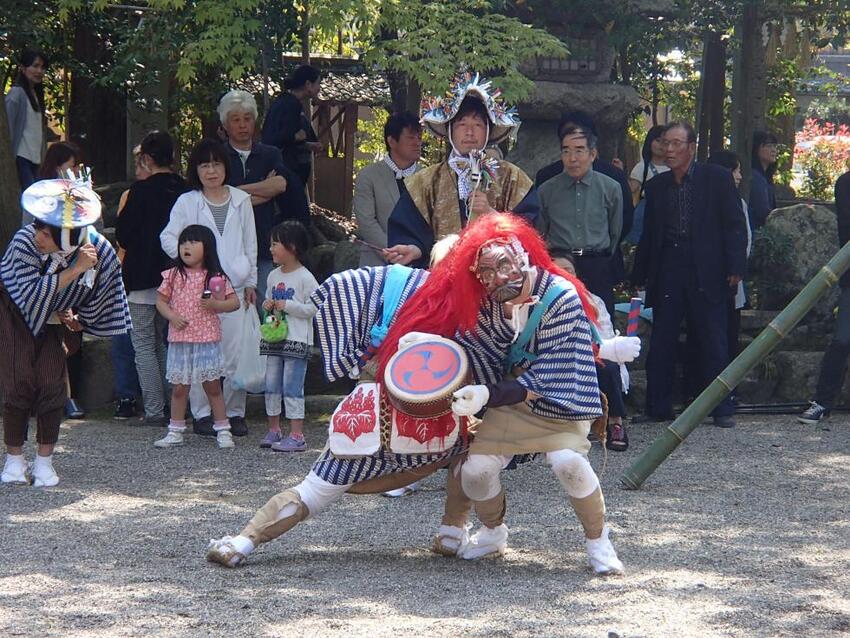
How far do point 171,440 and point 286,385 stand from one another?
0.74 m

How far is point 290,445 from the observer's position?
7449 mm

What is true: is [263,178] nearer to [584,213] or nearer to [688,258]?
[584,213]

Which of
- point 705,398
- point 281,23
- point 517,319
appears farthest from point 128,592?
point 281,23

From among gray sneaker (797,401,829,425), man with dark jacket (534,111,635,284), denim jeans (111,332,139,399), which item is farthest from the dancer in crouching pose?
gray sneaker (797,401,829,425)

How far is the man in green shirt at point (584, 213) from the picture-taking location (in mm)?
7660

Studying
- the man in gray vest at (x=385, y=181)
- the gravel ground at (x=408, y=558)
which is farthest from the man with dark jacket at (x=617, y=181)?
the gravel ground at (x=408, y=558)

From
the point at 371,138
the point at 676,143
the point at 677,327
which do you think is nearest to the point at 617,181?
Answer: the point at 676,143

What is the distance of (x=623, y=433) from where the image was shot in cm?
766

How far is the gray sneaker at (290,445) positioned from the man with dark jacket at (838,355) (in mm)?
3369

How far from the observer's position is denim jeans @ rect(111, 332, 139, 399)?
8266 mm

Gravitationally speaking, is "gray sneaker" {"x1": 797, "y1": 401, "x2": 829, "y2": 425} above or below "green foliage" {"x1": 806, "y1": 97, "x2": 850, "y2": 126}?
below

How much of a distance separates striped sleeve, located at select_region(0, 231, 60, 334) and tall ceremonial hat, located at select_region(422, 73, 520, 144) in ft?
6.32

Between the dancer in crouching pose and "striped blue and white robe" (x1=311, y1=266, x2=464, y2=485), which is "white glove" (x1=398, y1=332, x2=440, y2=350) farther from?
"striped blue and white robe" (x1=311, y1=266, x2=464, y2=485)

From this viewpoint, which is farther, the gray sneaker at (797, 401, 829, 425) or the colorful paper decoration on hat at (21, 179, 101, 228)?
the gray sneaker at (797, 401, 829, 425)
